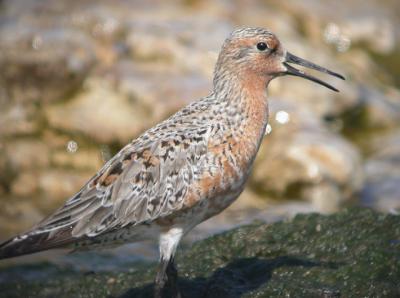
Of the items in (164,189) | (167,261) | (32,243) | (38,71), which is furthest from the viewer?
(38,71)

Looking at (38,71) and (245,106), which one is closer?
(245,106)

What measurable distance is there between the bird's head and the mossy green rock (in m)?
1.77

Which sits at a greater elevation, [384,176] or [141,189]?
[141,189]

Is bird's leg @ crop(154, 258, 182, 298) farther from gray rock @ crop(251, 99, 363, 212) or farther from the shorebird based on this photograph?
gray rock @ crop(251, 99, 363, 212)

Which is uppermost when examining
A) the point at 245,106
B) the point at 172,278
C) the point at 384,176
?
the point at 245,106

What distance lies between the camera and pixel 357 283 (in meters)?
7.95

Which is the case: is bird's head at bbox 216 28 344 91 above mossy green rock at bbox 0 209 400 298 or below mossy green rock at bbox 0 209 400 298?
above

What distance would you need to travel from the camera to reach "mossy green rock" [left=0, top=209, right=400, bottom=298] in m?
8.02

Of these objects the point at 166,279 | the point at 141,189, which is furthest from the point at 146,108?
the point at 166,279

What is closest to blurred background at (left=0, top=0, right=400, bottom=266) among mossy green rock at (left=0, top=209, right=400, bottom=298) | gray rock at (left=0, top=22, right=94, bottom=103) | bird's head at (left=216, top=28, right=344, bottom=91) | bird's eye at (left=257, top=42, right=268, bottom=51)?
gray rock at (left=0, top=22, right=94, bottom=103)

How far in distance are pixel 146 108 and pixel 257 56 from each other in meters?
5.59

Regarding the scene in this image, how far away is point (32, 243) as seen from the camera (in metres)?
7.62

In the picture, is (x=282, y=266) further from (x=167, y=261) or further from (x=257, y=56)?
(x=257, y=56)

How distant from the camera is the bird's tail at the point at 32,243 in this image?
754 centimetres
